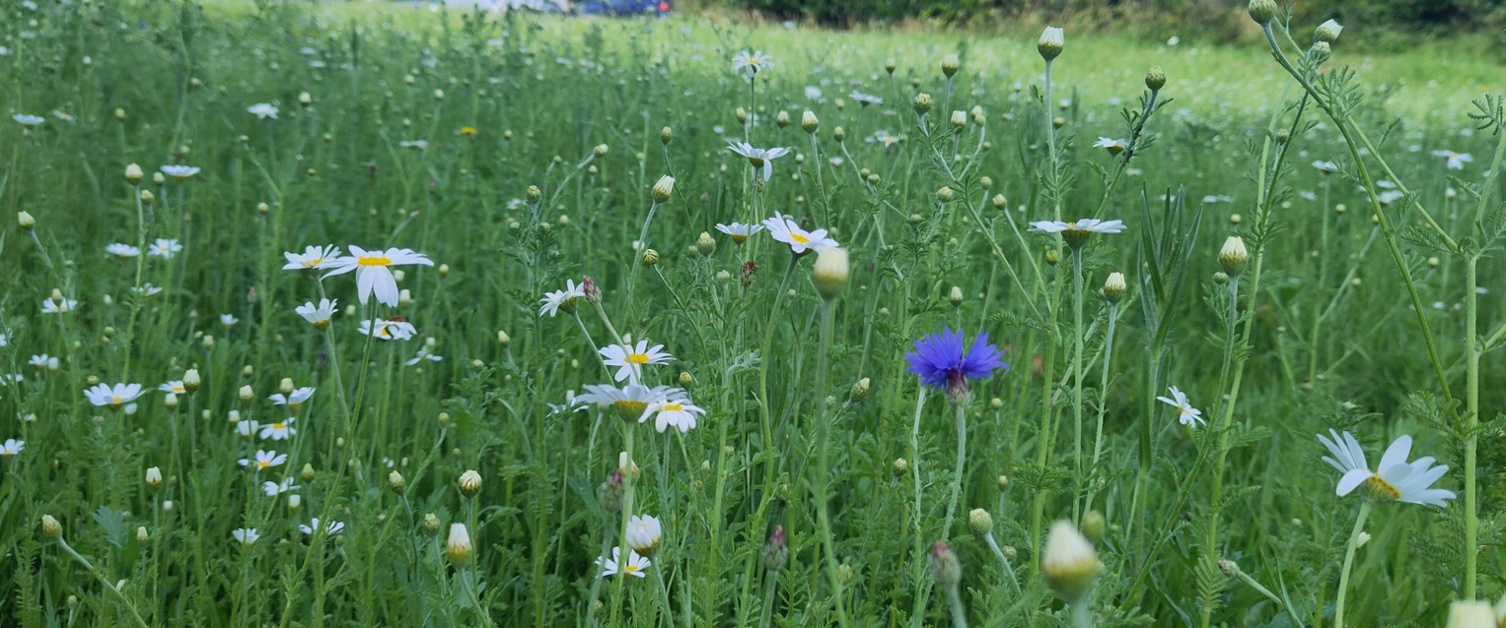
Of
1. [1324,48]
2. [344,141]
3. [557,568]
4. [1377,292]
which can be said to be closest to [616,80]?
[344,141]

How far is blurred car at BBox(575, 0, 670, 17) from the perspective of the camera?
20.7ft

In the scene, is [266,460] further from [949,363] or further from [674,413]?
[949,363]

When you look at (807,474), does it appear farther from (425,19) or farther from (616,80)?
(425,19)

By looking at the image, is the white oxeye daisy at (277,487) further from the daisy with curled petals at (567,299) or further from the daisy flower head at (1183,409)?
the daisy flower head at (1183,409)

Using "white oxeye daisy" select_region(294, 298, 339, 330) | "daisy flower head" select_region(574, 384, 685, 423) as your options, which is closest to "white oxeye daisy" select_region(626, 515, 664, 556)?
"daisy flower head" select_region(574, 384, 685, 423)

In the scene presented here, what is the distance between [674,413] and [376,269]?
1.25ft

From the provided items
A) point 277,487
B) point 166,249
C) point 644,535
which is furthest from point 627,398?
point 166,249

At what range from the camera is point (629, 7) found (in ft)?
24.6

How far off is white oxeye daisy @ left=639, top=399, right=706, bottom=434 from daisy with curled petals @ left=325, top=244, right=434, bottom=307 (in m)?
0.29

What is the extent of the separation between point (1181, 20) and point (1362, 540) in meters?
15.3

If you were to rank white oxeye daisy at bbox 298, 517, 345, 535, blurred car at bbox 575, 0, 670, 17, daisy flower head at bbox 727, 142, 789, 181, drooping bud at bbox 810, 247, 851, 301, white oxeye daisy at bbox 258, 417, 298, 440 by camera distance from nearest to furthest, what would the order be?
drooping bud at bbox 810, 247, 851, 301 → white oxeye daisy at bbox 298, 517, 345, 535 → daisy flower head at bbox 727, 142, 789, 181 → white oxeye daisy at bbox 258, 417, 298, 440 → blurred car at bbox 575, 0, 670, 17

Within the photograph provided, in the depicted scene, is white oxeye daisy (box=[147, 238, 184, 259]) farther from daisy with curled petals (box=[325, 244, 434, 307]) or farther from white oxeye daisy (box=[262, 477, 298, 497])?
daisy with curled petals (box=[325, 244, 434, 307])

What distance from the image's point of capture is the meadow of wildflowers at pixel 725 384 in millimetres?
1070

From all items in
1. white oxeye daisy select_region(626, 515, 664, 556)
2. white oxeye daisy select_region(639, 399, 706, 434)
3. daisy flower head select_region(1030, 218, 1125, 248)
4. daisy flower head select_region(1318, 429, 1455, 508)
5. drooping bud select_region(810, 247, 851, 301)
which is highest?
drooping bud select_region(810, 247, 851, 301)
